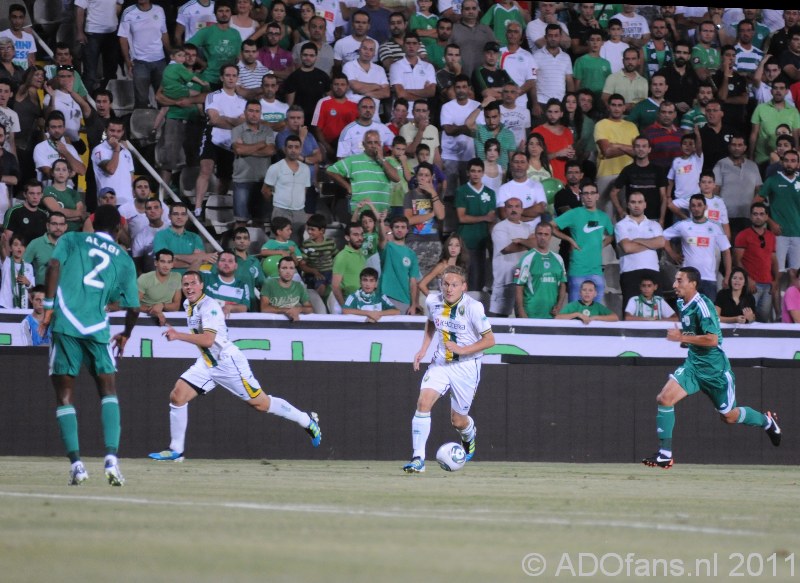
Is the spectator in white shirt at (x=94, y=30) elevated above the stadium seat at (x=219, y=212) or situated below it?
above

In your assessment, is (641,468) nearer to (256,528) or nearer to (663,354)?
(663,354)

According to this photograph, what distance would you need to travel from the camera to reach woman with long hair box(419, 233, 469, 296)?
16.6 m

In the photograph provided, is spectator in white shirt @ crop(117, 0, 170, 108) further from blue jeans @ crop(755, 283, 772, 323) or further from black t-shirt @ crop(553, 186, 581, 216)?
blue jeans @ crop(755, 283, 772, 323)

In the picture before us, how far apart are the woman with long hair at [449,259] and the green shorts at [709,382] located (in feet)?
12.2

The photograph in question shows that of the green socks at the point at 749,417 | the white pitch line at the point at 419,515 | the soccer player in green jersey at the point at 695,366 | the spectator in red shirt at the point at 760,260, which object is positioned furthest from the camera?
the spectator in red shirt at the point at 760,260

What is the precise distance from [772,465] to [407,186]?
6.19 meters

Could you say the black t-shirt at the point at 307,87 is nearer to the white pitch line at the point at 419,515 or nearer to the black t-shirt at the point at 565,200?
the black t-shirt at the point at 565,200

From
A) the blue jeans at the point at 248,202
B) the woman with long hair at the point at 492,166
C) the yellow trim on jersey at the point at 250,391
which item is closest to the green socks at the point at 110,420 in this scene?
the yellow trim on jersey at the point at 250,391

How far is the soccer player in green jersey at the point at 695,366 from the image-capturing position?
45.0ft

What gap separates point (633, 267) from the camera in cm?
1786

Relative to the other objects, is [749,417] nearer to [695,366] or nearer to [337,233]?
[695,366]

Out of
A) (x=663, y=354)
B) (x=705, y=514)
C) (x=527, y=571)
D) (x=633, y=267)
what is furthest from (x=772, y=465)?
(x=527, y=571)

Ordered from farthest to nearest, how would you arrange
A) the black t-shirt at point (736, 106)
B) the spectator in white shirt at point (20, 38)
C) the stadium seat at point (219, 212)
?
the black t-shirt at point (736, 106)
the stadium seat at point (219, 212)
the spectator in white shirt at point (20, 38)

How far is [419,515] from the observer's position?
299 inches
